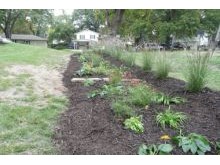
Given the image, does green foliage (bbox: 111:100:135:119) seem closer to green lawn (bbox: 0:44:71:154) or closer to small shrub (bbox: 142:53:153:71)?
green lawn (bbox: 0:44:71:154)

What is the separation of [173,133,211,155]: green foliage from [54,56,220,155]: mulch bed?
2.5 inches

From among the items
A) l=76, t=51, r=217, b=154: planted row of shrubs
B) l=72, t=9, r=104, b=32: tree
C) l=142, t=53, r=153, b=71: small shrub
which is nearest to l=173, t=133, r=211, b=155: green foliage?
l=76, t=51, r=217, b=154: planted row of shrubs

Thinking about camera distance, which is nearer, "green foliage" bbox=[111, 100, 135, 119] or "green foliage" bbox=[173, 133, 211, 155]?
"green foliage" bbox=[173, 133, 211, 155]

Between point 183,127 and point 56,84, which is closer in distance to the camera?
point 183,127

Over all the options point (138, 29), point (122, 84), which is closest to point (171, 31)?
point (138, 29)

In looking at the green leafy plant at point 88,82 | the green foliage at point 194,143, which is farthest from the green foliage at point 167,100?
the green leafy plant at point 88,82

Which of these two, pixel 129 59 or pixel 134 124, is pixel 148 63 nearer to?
pixel 129 59

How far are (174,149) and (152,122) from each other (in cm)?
66

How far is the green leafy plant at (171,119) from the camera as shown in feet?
9.80

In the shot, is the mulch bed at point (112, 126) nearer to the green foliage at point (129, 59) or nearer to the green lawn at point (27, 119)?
the green lawn at point (27, 119)

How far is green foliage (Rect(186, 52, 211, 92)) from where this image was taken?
4.08 meters

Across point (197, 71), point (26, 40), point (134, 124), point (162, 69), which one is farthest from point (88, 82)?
point (26, 40)

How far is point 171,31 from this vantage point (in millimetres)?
26969

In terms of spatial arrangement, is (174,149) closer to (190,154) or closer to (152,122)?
(190,154)
